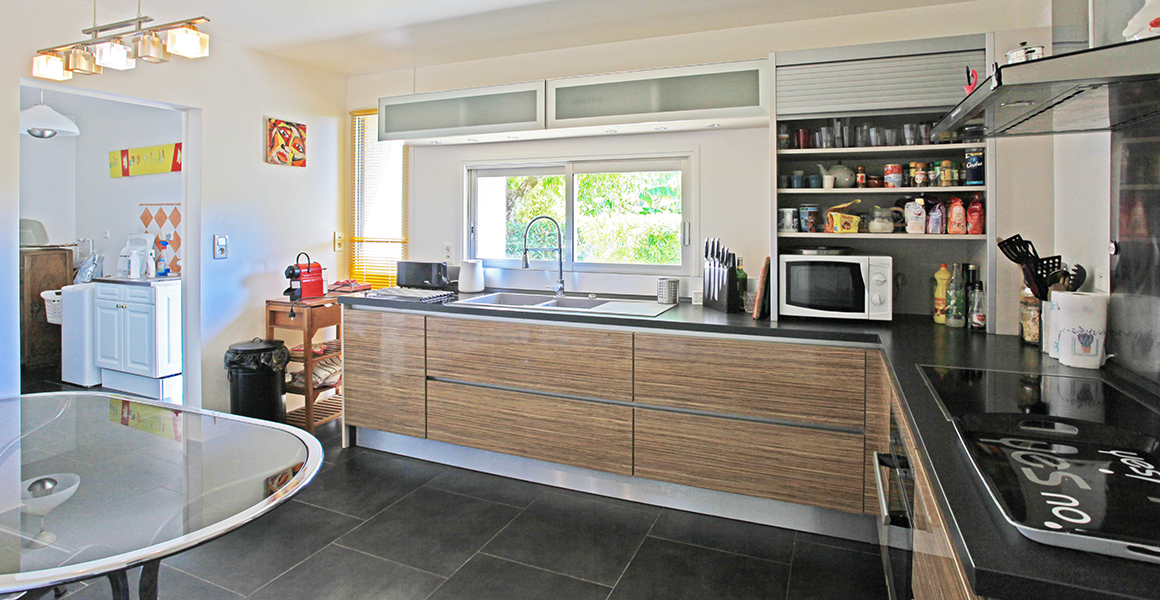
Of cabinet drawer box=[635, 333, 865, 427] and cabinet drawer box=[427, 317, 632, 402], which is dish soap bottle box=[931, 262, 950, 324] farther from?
cabinet drawer box=[427, 317, 632, 402]

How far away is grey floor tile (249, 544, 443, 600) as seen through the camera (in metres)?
2.18

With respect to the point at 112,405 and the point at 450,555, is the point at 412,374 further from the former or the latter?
the point at 112,405

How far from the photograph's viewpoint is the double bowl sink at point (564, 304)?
3000 millimetres

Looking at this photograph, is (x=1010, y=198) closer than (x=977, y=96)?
No

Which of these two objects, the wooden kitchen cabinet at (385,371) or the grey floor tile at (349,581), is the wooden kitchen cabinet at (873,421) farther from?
the wooden kitchen cabinet at (385,371)

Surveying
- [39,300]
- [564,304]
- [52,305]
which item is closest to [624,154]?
[564,304]

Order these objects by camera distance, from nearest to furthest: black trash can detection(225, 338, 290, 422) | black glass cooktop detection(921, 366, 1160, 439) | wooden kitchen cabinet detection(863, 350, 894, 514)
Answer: black glass cooktop detection(921, 366, 1160, 439), wooden kitchen cabinet detection(863, 350, 894, 514), black trash can detection(225, 338, 290, 422)

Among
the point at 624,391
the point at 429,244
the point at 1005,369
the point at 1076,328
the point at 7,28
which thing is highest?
the point at 7,28

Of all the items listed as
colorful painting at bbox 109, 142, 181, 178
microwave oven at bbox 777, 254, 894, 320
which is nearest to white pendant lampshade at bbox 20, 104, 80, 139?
colorful painting at bbox 109, 142, 181, 178

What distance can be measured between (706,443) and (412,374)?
1619 millimetres

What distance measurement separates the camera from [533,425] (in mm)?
3055

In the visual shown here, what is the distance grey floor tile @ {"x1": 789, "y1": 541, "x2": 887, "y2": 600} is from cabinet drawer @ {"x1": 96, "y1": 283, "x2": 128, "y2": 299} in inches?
198

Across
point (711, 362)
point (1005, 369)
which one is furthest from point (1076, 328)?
point (711, 362)

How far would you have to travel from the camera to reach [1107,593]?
696mm
